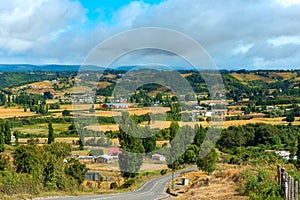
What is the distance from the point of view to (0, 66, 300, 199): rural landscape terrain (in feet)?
63.1

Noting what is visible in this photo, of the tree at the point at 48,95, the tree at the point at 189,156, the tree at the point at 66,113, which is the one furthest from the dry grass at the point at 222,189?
the tree at the point at 48,95

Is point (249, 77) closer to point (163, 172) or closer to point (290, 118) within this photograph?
point (290, 118)

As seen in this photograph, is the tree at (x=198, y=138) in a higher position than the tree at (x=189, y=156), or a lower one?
higher

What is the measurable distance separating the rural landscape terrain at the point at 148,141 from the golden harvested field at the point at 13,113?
24cm

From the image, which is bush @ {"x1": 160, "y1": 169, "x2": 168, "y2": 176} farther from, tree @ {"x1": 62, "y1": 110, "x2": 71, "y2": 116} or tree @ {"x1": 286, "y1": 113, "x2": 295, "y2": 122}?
tree @ {"x1": 62, "y1": 110, "x2": 71, "y2": 116}

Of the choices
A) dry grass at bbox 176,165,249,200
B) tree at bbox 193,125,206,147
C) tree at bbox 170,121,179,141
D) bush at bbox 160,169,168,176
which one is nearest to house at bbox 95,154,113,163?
bush at bbox 160,169,168,176

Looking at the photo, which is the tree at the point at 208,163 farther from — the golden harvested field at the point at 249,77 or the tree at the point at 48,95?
the golden harvested field at the point at 249,77

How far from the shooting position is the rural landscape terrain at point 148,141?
63.1ft

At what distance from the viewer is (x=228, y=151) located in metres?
59.6

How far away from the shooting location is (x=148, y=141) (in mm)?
37438

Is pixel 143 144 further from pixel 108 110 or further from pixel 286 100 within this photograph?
pixel 286 100

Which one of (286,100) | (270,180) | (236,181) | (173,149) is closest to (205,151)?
(173,149)

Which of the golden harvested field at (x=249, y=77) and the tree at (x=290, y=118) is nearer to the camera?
the tree at (x=290, y=118)

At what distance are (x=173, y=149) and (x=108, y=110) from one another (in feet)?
78.0
